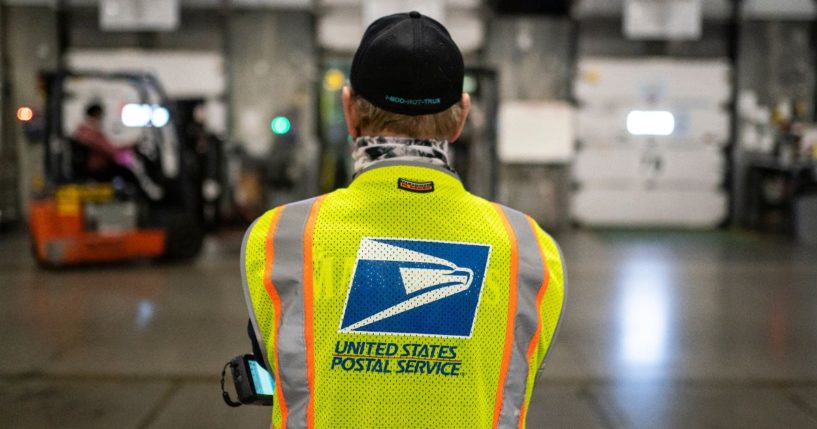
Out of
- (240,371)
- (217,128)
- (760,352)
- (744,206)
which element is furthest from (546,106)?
(240,371)

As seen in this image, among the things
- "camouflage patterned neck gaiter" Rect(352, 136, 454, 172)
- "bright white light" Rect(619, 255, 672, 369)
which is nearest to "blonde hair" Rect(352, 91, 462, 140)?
"camouflage patterned neck gaiter" Rect(352, 136, 454, 172)

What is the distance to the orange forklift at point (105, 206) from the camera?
9617mm

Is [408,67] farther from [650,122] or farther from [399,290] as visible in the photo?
[650,122]

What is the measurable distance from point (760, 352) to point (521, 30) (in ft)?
32.9

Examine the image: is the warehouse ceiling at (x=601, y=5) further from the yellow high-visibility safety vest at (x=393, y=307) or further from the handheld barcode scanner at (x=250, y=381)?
the yellow high-visibility safety vest at (x=393, y=307)

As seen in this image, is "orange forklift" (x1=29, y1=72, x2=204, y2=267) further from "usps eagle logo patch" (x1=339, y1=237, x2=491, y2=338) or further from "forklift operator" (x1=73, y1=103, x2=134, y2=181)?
"usps eagle logo patch" (x1=339, y1=237, x2=491, y2=338)

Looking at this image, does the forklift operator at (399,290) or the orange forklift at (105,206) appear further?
the orange forklift at (105,206)

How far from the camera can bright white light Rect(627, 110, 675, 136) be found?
615 inches

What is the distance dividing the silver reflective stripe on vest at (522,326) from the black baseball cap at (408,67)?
29cm

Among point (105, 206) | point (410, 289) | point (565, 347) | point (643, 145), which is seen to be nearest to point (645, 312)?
point (565, 347)

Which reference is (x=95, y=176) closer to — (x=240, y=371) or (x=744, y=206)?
(x=240, y=371)

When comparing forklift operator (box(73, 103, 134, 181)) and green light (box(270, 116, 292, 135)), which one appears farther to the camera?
green light (box(270, 116, 292, 135))

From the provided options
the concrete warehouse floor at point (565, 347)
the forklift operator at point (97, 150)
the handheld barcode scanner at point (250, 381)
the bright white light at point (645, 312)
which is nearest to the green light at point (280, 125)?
the concrete warehouse floor at point (565, 347)

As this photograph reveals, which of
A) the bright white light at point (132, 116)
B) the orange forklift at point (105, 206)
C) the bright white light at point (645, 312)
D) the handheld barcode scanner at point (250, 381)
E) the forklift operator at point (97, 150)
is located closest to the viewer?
the handheld barcode scanner at point (250, 381)
